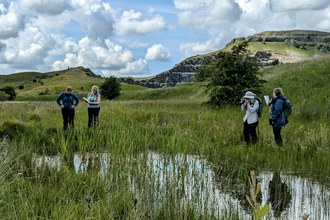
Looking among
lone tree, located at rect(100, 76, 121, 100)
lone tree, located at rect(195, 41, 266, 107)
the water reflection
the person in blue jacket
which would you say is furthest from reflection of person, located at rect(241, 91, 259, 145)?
lone tree, located at rect(100, 76, 121, 100)

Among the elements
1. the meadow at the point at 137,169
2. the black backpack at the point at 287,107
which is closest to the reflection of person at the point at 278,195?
the meadow at the point at 137,169

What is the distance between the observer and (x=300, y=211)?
16.9 feet

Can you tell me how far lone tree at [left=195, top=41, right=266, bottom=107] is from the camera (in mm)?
20047

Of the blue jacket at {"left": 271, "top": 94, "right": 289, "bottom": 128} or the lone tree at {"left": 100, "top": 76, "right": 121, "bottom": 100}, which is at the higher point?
the lone tree at {"left": 100, "top": 76, "right": 121, "bottom": 100}

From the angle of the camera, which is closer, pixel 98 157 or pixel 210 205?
pixel 210 205

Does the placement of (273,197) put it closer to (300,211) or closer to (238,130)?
(300,211)

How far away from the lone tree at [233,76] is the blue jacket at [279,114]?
32.4 feet

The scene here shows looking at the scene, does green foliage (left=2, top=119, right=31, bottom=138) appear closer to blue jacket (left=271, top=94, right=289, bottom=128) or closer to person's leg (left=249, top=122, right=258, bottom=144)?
person's leg (left=249, top=122, right=258, bottom=144)

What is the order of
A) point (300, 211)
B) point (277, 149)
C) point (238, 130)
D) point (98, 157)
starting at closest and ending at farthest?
point (300, 211) < point (98, 157) < point (277, 149) < point (238, 130)

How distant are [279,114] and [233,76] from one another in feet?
35.1

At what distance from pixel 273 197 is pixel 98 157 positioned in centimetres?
393

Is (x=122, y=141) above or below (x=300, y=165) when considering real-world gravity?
above

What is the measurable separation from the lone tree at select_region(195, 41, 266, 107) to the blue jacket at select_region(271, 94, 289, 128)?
9.87m

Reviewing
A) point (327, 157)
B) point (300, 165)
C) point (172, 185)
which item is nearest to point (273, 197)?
point (172, 185)
